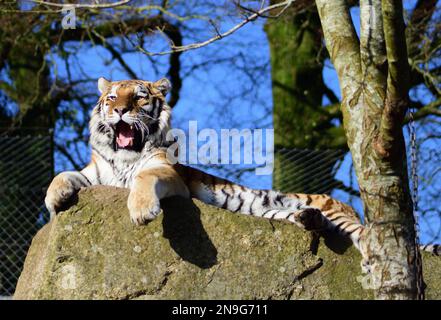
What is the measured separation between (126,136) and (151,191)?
109 centimetres

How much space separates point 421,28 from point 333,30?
5.90 m

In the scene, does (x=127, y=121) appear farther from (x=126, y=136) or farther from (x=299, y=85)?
(x=299, y=85)

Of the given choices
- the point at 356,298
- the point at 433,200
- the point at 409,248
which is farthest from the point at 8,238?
the point at 409,248

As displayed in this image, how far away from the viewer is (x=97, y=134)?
5477 millimetres

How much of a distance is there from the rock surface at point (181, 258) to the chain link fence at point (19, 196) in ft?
13.8


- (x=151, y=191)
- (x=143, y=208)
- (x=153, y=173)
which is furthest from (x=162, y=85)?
(x=143, y=208)

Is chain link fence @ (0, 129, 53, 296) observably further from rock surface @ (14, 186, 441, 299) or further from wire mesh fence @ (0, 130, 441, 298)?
rock surface @ (14, 186, 441, 299)

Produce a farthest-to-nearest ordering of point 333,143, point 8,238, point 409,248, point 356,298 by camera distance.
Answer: point 333,143 → point 8,238 → point 356,298 → point 409,248

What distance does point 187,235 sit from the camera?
180 inches

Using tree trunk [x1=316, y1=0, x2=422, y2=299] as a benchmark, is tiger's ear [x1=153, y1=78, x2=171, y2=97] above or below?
above

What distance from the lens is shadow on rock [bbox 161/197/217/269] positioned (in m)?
4.52

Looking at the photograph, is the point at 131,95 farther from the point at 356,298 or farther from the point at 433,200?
the point at 433,200

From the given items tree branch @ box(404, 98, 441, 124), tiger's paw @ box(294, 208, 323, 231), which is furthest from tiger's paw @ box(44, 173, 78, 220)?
tree branch @ box(404, 98, 441, 124)
